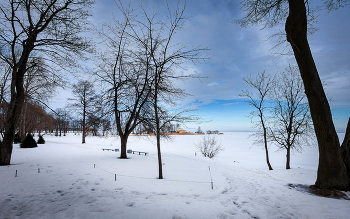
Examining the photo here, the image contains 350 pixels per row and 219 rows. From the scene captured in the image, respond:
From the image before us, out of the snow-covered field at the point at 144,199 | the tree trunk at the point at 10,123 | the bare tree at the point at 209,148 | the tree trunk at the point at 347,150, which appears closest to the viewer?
the snow-covered field at the point at 144,199

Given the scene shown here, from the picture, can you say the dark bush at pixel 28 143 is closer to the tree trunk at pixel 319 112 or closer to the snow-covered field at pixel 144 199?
the snow-covered field at pixel 144 199

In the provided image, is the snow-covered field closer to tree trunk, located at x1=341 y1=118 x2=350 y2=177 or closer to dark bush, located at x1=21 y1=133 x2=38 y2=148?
tree trunk, located at x1=341 y1=118 x2=350 y2=177

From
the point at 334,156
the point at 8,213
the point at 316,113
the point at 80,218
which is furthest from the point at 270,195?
the point at 8,213

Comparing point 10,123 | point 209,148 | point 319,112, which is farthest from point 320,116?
point 209,148

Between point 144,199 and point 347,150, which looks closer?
point 144,199

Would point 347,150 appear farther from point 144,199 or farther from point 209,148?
point 209,148

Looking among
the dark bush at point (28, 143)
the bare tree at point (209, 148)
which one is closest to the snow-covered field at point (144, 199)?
the dark bush at point (28, 143)

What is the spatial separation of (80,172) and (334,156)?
9.59 metres

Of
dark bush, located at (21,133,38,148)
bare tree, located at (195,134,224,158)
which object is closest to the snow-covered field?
dark bush, located at (21,133,38,148)

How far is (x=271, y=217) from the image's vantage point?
3656mm

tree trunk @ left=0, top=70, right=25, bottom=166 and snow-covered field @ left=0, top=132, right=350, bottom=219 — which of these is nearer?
snow-covered field @ left=0, top=132, right=350, bottom=219

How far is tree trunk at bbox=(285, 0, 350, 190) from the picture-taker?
5.17 metres

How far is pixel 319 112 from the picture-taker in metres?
5.36

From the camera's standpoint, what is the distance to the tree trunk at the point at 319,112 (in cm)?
517
